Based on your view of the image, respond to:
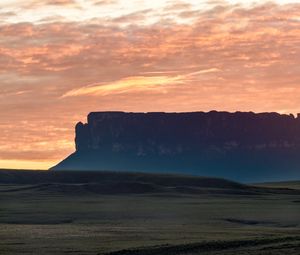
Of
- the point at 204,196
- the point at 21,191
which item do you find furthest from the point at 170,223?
the point at 21,191

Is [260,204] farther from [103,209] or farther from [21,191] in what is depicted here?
[21,191]

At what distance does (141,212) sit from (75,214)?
9.39 m

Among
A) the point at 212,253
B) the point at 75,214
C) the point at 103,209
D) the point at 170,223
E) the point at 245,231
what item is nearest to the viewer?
the point at 212,253

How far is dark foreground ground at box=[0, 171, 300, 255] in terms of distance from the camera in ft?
183

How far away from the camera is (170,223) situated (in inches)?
3600

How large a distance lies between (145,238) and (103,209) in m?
51.5

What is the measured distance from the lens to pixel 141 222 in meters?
93.4

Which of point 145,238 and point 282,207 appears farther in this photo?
point 282,207

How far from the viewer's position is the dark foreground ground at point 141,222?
55.9 m

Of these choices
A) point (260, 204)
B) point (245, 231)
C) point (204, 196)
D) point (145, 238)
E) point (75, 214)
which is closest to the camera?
point (145, 238)

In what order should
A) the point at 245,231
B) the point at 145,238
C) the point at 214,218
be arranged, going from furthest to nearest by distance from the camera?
the point at 214,218 → the point at 245,231 → the point at 145,238

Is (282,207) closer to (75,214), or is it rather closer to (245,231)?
(75,214)

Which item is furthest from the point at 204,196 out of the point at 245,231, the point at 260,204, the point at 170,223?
the point at 245,231

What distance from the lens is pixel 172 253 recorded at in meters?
53.5
